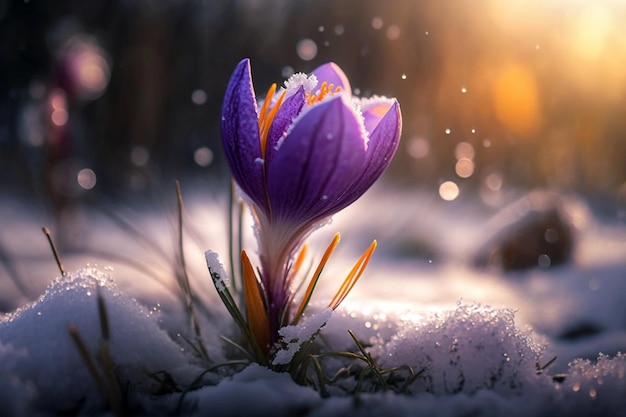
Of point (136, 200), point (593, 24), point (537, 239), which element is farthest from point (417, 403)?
point (136, 200)

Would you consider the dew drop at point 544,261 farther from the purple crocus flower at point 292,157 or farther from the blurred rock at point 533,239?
the purple crocus flower at point 292,157

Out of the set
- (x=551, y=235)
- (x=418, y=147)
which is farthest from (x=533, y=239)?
(x=418, y=147)

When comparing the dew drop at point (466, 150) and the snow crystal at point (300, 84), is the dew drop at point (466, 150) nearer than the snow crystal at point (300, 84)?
No

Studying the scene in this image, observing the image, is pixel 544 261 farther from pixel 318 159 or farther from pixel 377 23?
pixel 318 159

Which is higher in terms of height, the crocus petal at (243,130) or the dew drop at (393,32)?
the dew drop at (393,32)

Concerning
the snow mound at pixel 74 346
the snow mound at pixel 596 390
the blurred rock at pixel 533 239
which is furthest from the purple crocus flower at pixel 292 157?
the blurred rock at pixel 533 239

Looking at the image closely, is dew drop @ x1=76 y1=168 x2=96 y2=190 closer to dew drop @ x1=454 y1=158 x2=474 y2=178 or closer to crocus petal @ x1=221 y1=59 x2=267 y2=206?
dew drop @ x1=454 y1=158 x2=474 y2=178
